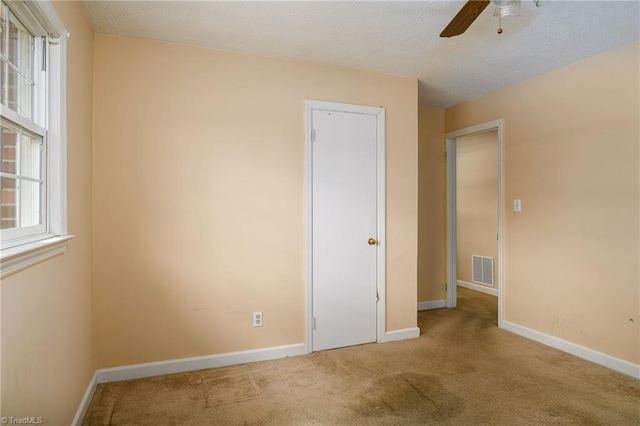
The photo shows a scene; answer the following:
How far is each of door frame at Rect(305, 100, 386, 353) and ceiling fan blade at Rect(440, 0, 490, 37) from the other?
1.19 metres

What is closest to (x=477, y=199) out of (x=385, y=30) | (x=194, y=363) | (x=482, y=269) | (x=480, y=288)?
(x=482, y=269)

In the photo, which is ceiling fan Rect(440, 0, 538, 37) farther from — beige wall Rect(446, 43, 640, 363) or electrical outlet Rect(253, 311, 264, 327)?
electrical outlet Rect(253, 311, 264, 327)

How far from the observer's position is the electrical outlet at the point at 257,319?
287cm

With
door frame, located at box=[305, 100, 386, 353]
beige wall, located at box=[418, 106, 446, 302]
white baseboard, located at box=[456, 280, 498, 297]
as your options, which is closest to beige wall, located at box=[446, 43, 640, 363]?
beige wall, located at box=[418, 106, 446, 302]

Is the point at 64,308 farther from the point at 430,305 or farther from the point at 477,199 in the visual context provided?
the point at 477,199

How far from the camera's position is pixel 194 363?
2.70 meters

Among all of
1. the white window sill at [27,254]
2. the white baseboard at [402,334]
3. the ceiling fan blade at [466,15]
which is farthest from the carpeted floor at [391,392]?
the ceiling fan blade at [466,15]

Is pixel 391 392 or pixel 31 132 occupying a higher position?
pixel 31 132

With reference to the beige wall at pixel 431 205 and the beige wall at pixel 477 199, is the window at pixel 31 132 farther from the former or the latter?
the beige wall at pixel 477 199

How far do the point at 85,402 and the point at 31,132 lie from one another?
1.57 metres

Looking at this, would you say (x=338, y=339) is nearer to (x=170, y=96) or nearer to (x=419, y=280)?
(x=419, y=280)

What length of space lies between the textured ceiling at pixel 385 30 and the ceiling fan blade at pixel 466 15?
232 millimetres

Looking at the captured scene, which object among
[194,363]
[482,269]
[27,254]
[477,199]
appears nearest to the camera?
[27,254]

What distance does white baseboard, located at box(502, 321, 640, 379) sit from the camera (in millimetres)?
2646
